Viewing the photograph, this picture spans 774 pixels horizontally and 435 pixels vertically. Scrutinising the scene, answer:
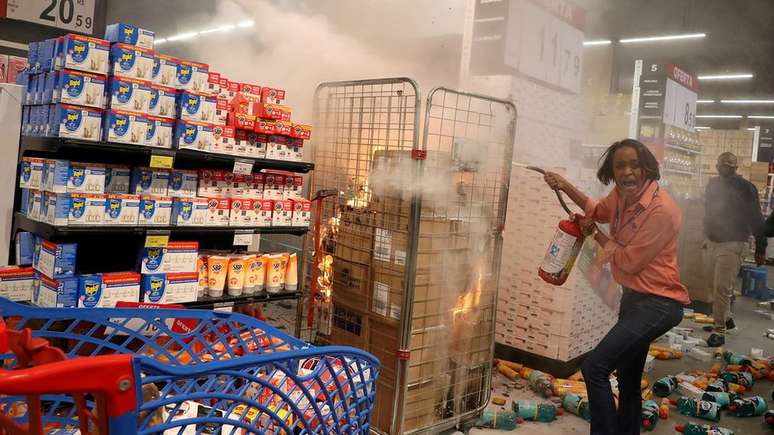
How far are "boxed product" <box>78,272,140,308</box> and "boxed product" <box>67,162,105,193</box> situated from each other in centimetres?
46

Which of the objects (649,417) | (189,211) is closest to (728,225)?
(649,417)

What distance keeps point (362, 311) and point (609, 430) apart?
1.54 metres

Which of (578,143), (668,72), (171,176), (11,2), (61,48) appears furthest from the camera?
(668,72)

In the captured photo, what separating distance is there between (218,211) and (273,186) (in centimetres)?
47

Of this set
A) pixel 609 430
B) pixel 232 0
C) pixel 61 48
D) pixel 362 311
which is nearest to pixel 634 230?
pixel 609 430

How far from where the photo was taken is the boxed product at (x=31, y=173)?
9.83 ft

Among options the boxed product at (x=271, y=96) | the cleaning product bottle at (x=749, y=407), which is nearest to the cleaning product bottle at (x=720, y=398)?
the cleaning product bottle at (x=749, y=407)

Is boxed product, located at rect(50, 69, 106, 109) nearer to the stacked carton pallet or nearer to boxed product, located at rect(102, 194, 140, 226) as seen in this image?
boxed product, located at rect(102, 194, 140, 226)

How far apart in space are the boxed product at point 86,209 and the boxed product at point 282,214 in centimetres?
108

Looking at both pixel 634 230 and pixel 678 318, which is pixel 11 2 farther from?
pixel 678 318

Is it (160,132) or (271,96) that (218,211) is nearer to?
(160,132)

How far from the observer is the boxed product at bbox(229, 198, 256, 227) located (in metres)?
3.50

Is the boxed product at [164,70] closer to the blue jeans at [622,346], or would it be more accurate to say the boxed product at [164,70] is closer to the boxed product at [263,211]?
the boxed product at [263,211]

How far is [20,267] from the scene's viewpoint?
3.13m
